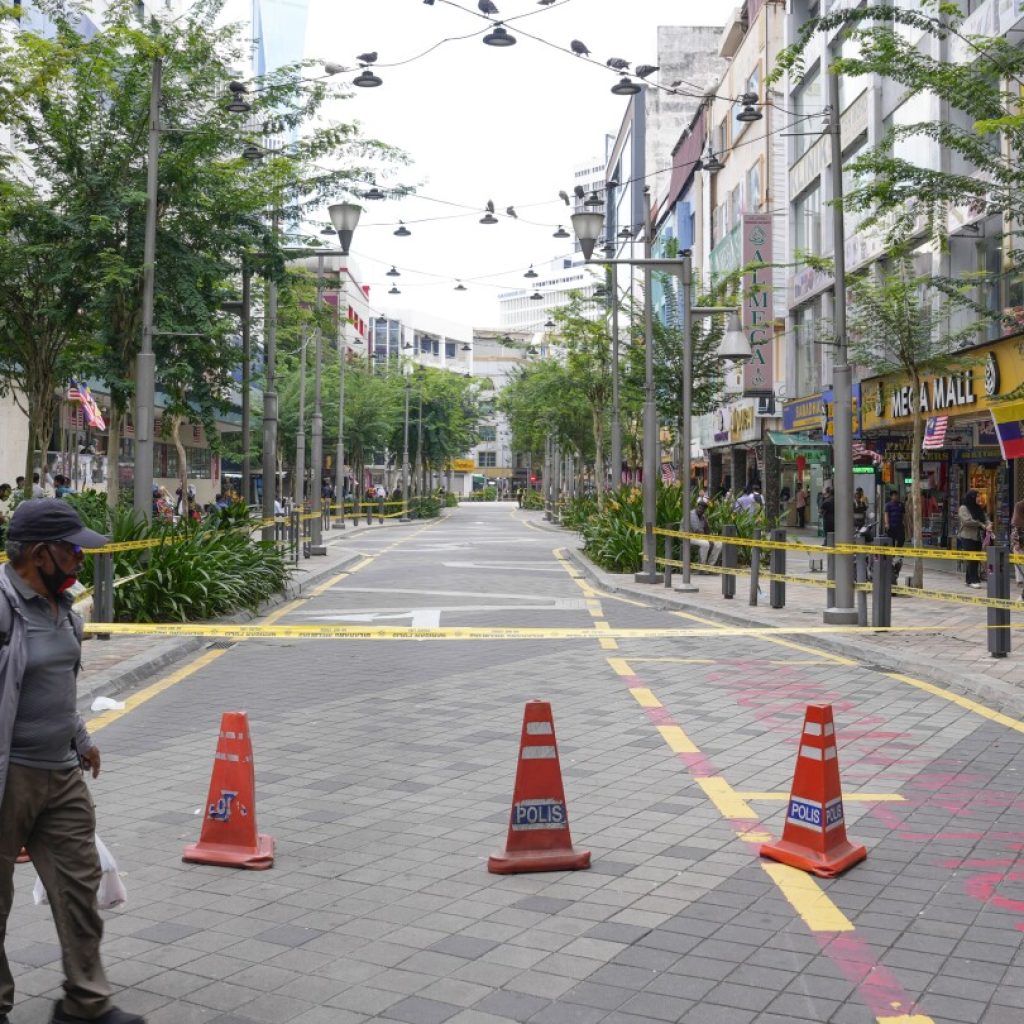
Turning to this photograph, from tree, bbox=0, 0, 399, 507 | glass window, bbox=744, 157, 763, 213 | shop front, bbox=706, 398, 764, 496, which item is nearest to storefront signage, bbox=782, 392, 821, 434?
shop front, bbox=706, 398, 764, 496

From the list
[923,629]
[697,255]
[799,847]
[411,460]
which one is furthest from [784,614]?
[411,460]

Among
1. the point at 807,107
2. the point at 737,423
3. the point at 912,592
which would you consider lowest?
the point at 912,592

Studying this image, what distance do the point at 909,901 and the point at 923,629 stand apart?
9923 millimetres

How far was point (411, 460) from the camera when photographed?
7706 centimetres

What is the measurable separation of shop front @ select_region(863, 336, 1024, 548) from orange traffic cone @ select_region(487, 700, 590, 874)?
640 inches

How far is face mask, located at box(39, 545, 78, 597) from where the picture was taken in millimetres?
4004

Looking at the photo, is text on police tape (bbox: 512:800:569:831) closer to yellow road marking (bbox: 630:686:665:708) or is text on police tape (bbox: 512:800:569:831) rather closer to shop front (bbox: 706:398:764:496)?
yellow road marking (bbox: 630:686:665:708)

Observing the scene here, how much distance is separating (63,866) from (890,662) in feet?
32.2

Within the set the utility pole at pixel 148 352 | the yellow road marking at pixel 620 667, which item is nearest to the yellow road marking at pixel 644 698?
the yellow road marking at pixel 620 667

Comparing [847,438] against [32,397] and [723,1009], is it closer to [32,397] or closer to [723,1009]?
[723,1009]

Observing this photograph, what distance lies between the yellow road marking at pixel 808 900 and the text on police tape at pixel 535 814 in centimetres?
96

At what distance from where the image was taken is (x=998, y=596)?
477 inches

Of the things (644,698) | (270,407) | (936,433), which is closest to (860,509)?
(936,433)

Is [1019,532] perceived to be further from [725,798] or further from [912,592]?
[725,798]
